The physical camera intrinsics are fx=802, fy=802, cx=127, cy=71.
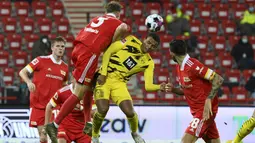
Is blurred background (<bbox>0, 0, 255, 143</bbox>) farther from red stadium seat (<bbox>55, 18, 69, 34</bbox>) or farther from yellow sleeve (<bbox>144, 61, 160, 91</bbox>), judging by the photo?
yellow sleeve (<bbox>144, 61, 160, 91</bbox>)

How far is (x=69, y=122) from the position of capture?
1254cm

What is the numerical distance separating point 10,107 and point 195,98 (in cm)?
546

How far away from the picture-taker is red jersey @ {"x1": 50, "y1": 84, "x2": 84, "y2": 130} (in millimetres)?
12391

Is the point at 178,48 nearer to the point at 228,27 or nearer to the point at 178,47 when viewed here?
the point at 178,47

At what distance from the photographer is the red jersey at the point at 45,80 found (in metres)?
13.6

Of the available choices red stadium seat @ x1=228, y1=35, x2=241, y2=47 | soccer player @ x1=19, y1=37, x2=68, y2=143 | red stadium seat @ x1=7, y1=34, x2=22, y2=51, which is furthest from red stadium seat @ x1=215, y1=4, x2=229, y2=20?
soccer player @ x1=19, y1=37, x2=68, y2=143

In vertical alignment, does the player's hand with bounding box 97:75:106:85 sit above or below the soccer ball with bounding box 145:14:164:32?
below

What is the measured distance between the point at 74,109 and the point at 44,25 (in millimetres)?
10226

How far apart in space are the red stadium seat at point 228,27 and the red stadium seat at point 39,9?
5194mm

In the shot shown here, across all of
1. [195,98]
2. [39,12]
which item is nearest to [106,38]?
[195,98]

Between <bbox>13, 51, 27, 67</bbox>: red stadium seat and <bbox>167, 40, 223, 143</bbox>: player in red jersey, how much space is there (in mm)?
10071

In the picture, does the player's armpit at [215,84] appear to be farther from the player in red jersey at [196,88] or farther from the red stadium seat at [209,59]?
the red stadium seat at [209,59]

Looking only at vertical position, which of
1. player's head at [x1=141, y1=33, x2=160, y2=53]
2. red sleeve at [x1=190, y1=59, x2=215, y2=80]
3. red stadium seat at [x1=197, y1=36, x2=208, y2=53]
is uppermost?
player's head at [x1=141, y1=33, x2=160, y2=53]

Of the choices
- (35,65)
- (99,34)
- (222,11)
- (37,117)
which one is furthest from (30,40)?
(99,34)
